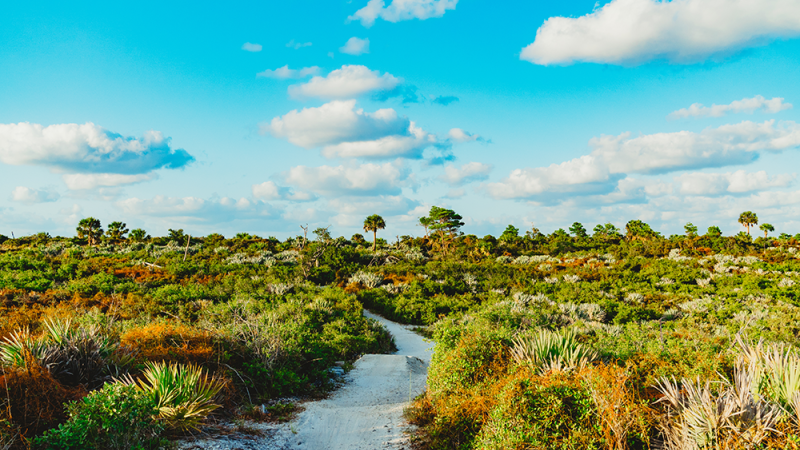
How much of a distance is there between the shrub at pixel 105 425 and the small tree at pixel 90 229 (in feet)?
169

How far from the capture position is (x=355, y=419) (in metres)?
6.60

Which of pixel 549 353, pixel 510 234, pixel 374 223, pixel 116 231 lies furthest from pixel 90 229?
pixel 549 353

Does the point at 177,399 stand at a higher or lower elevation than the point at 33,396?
lower

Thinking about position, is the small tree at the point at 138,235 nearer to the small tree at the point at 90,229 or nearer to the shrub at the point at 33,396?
the small tree at the point at 90,229

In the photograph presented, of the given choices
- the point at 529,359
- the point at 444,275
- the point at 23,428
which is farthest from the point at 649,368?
the point at 444,275

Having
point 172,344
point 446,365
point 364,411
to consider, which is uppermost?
point 172,344

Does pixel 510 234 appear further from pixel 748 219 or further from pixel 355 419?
pixel 355 419

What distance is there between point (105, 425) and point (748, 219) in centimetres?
6572

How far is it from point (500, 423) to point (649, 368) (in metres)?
2.04

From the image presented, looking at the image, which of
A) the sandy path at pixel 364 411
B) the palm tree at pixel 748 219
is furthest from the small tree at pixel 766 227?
the sandy path at pixel 364 411

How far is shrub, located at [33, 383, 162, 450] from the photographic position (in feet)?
12.8

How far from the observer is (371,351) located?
39.1 ft

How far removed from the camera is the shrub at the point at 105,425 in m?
3.92

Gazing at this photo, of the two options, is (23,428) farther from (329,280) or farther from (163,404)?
(329,280)
